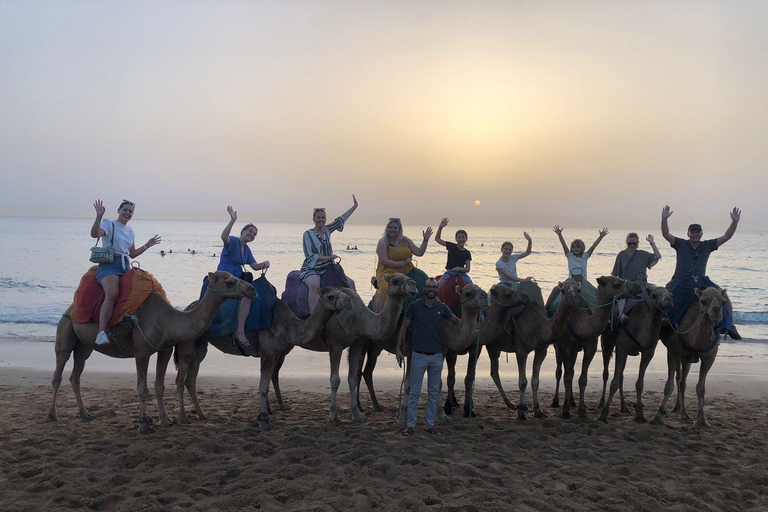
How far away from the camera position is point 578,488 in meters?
6.81

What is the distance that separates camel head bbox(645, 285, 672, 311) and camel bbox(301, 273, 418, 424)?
13.3ft

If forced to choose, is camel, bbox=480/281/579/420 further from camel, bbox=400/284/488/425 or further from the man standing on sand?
the man standing on sand

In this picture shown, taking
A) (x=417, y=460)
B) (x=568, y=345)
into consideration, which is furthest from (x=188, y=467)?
(x=568, y=345)

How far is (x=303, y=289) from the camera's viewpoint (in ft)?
32.4

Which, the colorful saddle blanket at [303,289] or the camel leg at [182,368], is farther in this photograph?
the colorful saddle blanket at [303,289]

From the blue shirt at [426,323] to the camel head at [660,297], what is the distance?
136 inches

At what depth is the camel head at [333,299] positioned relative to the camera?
346 inches

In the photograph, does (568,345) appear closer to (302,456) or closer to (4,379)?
(302,456)

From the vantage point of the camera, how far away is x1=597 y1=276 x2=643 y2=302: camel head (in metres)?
9.37

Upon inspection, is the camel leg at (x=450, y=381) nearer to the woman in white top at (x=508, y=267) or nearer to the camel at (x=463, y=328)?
the camel at (x=463, y=328)

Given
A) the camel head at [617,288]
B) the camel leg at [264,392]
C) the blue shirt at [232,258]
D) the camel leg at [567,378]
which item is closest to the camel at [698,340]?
the camel head at [617,288]

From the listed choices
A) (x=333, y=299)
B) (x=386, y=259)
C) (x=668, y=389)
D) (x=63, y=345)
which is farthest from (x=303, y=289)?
(x=668, y=389)

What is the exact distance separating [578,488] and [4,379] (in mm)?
12191

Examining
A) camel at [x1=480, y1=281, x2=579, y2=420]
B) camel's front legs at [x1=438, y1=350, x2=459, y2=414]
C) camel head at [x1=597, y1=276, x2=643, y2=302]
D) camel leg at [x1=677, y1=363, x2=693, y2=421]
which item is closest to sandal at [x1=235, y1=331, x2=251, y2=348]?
camel's front legs at [x1=438, y1=350, x2=459, y2=414]
